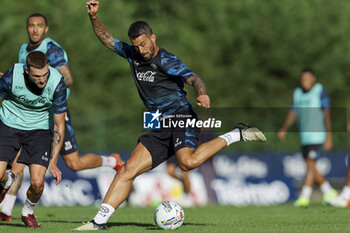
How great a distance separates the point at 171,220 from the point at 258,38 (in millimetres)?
26760

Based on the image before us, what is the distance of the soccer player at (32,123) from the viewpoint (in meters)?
8.62

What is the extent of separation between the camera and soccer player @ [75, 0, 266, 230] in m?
8.54

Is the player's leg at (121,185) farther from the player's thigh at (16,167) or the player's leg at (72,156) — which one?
the player's leg at (72,156)

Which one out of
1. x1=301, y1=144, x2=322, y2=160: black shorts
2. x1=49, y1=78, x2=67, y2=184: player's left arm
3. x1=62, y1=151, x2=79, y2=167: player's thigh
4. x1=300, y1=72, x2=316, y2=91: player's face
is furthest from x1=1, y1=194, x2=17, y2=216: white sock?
x1=300, y1=72, x2=316, y2=91: player's face

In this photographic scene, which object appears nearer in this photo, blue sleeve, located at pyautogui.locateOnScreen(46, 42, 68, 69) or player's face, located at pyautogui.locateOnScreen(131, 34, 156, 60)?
player's face, located at pyautogui.locateOnScreen(131, 34, 156, 60)

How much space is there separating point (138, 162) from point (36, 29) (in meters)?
3.12

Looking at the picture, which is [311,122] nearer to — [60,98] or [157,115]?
[157,115]

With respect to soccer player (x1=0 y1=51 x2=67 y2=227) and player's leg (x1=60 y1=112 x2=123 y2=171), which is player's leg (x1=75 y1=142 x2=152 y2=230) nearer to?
soccer player (x1=0 y1=51 x2=67 y2=227)

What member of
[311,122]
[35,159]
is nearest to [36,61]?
[35,159]

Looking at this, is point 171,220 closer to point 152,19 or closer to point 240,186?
point 240,186

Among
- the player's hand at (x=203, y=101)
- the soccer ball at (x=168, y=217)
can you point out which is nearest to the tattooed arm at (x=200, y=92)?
the player's hand at (x=203, y=101)

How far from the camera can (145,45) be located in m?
8.57

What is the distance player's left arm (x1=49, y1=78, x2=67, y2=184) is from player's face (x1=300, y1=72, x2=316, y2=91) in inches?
285

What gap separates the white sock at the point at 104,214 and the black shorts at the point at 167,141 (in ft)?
2.72
